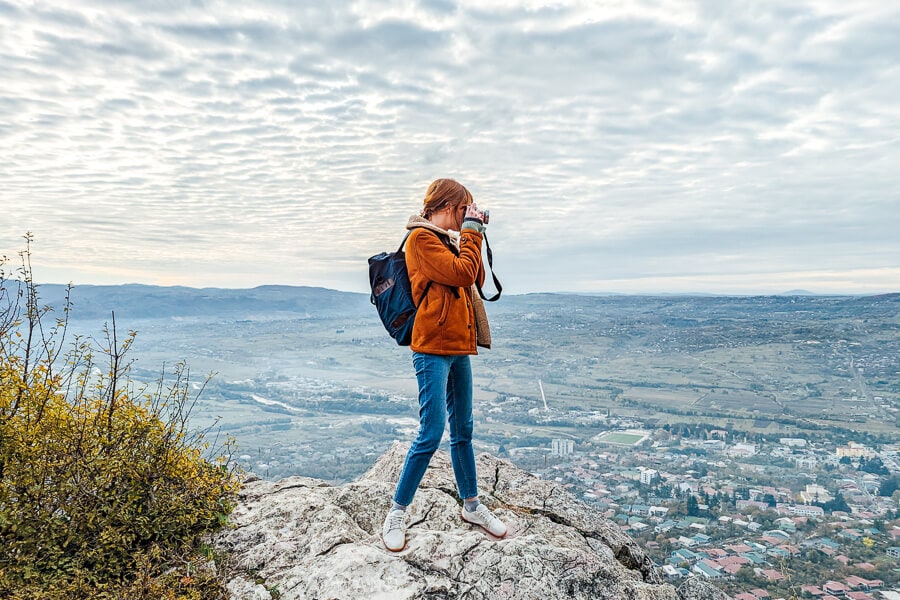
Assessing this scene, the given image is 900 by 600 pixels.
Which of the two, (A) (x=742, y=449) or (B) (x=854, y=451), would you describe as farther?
(A) (x=742, y=449)

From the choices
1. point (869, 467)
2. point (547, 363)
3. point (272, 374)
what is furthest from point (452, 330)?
point (547, 363)

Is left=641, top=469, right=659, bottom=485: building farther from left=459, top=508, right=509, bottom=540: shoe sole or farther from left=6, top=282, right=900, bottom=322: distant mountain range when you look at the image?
left=6, top=282, right=900, bottom=322: distant mountain range

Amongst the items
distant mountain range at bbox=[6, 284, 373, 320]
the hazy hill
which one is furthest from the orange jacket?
the hazy hill

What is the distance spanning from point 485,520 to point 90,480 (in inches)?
116

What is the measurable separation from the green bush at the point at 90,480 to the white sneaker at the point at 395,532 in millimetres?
1113

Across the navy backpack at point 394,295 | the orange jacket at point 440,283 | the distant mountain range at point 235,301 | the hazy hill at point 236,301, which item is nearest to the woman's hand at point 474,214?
the orange jacket at point 440,283

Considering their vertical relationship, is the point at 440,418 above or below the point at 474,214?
below

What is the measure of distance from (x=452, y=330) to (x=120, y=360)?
2717 millimetres

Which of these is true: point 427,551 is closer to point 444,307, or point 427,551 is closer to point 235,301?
point 444,307

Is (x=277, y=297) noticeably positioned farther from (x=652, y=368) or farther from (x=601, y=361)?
(x=652, y=368)

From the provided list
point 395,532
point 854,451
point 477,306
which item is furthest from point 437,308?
point 854,451

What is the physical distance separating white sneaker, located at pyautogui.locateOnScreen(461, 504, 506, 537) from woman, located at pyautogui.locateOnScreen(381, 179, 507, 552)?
0.67m

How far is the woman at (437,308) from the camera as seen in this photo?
3.74m

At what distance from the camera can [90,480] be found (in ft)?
12.3
